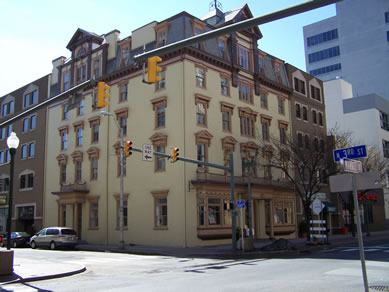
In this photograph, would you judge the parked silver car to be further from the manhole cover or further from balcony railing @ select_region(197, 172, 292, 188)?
the manhole cover

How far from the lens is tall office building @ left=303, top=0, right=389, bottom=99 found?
82.5m

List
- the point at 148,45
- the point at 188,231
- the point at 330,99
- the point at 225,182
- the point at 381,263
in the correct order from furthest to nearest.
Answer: the point at 330,99, the point at 148,45, the point at 225,182, the point at 188,231, the point at 381,263

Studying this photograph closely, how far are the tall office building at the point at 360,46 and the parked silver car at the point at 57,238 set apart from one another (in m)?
69.1

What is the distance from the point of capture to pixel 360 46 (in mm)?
85312

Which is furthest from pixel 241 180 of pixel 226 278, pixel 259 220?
pixel 226 278

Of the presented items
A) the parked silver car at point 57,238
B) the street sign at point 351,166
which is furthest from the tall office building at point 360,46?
the street sign at point 351,166

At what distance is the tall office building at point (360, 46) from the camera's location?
82.5 metres

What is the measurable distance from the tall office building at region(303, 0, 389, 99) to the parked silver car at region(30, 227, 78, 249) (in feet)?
227

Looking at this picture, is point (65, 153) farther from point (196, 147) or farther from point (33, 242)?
point (196, 147)

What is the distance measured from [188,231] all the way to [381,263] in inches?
606

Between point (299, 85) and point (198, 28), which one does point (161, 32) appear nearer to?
point (198, 28)

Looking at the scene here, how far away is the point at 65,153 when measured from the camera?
40.6 meters

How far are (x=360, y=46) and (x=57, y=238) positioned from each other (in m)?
74.9

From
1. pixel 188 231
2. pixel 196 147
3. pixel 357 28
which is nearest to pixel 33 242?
pixel 188 231
